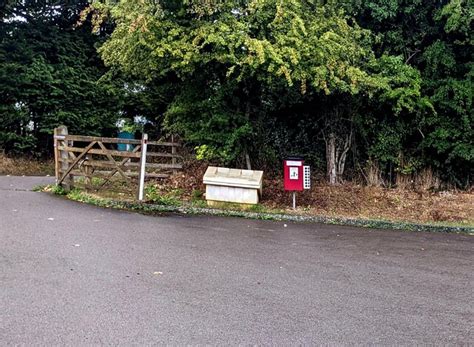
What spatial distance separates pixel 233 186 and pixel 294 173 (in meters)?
1.35

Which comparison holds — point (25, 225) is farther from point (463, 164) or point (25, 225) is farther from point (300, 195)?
point (463, 164)

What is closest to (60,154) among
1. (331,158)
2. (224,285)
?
(331,158)

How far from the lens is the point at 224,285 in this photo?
4.79 metres

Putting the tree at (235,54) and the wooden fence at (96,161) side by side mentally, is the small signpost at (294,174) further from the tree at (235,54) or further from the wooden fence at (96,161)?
the wooden fence at (96,161)

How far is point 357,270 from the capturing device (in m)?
5.62

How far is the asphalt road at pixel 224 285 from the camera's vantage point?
143 inches

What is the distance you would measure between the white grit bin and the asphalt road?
1956 mm

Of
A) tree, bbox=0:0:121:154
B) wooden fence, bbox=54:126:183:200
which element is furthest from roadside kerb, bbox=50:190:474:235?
tree, bbox=0:0:121:154

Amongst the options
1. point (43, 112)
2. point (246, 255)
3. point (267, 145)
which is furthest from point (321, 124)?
point (43, 112)

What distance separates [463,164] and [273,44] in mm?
6523

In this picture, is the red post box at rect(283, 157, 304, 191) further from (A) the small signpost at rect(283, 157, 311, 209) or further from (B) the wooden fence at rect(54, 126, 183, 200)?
(B) the wooden fence at rect(54, 126, 183, 200)

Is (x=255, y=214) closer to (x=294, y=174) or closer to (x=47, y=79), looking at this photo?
(x=294, y=174)

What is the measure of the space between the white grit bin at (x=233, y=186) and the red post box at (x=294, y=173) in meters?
0.63

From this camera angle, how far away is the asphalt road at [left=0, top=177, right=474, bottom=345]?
3.64m
